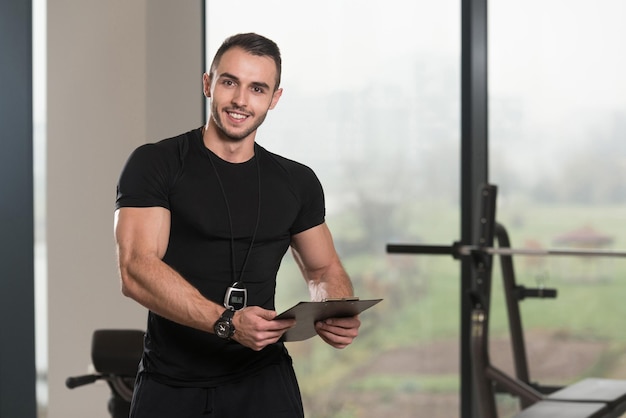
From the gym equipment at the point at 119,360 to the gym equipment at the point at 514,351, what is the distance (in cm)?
111

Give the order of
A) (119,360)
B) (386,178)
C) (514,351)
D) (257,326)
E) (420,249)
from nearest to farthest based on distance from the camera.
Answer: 1. (257,326)
2. (119,360)
3. (420,249)
4. (514,351)
5. (386,178)

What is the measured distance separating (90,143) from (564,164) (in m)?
1.91

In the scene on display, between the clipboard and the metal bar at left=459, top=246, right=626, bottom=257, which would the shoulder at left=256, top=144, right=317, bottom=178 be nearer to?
the clipboard

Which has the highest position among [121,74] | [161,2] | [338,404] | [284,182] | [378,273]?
[161,2]

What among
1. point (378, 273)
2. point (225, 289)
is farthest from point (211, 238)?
point (378, 273)

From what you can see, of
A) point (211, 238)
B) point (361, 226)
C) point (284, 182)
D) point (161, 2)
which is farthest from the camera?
point (161, 2)

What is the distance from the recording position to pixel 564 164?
146 inches

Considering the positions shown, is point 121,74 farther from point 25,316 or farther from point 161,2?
point 25,316

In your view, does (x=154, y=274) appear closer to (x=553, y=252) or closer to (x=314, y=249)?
(x=314, y=249)

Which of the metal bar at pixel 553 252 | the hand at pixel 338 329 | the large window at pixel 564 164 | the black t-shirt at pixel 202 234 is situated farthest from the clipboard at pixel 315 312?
the large window at pixel 564 164

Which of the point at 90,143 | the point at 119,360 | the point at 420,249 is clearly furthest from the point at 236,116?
the point at 90,143

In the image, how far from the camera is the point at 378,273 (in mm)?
3957

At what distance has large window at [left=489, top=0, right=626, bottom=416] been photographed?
362 cm

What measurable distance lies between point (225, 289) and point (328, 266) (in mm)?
291
